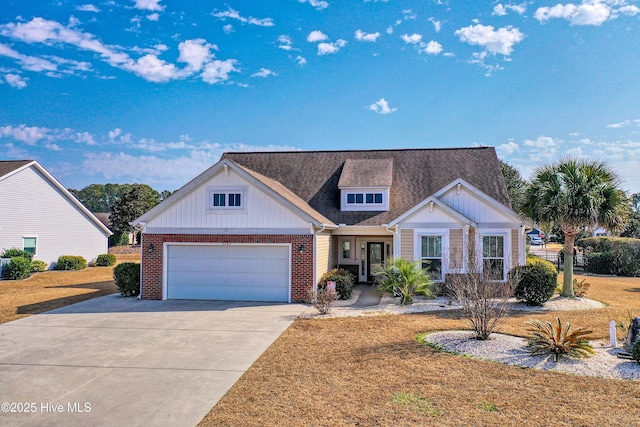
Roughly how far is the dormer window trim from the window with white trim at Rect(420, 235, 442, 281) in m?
3.16

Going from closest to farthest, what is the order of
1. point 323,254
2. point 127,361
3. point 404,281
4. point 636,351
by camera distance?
point 636,351, point 127,361, point 404,281, point 323,254

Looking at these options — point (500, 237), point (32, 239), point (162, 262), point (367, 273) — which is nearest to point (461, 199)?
point (500, 237)

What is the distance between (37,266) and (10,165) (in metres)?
6.35

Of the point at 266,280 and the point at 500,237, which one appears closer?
the point at 266,280

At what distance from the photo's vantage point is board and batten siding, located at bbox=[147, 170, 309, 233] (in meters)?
15.3

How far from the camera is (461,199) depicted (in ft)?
57.4

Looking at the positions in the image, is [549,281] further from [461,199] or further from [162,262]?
[162,262]

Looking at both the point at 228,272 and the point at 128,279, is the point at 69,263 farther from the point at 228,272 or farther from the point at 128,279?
the point at 228,272

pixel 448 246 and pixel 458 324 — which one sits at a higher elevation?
pixel 448 246

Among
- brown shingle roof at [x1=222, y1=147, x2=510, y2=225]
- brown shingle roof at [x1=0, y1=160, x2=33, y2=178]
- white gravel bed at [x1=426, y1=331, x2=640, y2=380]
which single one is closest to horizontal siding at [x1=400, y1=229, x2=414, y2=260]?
brown shingle roof at [x1=222, y1=147, x2=510, y2=225]

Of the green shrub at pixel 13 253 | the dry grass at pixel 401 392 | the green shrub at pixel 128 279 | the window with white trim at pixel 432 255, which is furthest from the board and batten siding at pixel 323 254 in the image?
the green shrub at pixel 13 253

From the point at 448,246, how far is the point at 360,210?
4581 millimetres

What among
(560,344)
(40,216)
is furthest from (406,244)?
(40,216)

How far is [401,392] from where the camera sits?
21.6 feet
